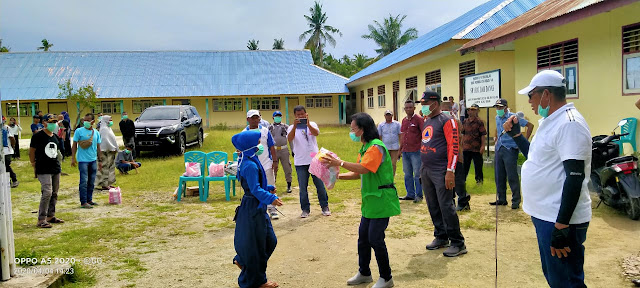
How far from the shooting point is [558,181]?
2.79 meters

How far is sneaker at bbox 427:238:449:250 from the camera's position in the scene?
18.1 ft

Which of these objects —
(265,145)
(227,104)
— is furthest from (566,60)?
(227,104)

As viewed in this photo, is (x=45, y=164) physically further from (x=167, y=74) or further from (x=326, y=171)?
(x=167, y=74)

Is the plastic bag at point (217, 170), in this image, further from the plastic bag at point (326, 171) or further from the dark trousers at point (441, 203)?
the plastic bag at point (326, 171)

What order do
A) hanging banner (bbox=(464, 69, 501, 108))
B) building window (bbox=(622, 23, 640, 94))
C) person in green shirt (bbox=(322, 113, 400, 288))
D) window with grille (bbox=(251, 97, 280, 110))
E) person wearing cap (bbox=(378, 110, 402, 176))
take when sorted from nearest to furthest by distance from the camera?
person in green shirt (bbox=(322, 113, 400, 288)) → building window (bbox=(622, 23, 640, 94)) → person wearing cap (bbox=(378, 110, 402, 176)) → hanging banner (bbox=(464, 69, 501, 108)) → window with grille (bbox=(251, 97, 280, 110))

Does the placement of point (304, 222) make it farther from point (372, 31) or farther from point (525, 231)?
point (372, 31)

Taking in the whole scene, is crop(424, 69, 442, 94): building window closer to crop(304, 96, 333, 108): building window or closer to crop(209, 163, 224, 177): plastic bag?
crop(209, 163, 224, 177): plastic bag

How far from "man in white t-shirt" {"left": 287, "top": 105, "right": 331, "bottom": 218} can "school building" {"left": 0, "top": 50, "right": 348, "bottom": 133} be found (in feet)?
81.0

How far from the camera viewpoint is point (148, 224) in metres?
7.29

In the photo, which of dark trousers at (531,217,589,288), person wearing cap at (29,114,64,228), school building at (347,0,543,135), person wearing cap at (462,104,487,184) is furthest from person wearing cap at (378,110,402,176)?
school building at (347,0,543,135)

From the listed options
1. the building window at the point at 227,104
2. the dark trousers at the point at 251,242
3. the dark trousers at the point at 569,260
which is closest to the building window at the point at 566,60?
the dark trousers at the point at 569,260

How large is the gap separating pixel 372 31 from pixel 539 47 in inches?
1625

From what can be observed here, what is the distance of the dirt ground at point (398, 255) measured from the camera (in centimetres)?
461

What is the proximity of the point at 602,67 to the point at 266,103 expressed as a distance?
26407mm
